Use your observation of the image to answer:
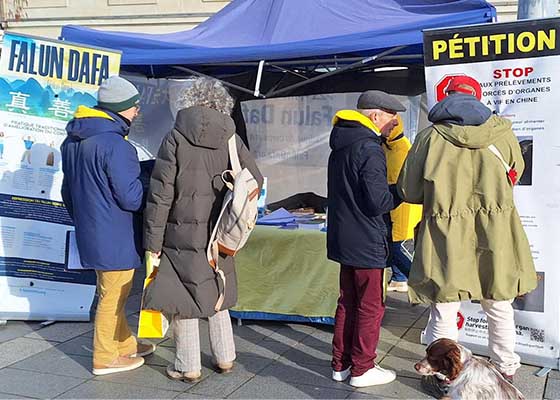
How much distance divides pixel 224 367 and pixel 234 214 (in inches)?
40.4

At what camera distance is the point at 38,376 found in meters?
3.96

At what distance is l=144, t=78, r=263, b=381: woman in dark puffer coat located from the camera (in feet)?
11.6

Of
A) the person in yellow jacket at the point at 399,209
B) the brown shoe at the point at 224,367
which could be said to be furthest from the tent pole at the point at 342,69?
the brown shoe at the point at 224,367

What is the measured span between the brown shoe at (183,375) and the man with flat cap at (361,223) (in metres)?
0.81

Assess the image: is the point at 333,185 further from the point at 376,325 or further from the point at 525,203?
the point at 525,203

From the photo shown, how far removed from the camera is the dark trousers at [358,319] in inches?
141

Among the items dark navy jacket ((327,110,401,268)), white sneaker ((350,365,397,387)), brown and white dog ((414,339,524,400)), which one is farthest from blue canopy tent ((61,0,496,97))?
brown and white dog ((414,339,524,400))

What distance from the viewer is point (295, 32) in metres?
5.81

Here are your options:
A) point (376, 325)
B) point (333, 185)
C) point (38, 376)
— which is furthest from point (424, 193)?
point (38, 376)

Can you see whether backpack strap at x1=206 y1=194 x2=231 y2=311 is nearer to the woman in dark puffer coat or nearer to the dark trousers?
the woman in dark puffer coat

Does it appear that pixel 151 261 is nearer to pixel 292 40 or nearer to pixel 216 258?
pixel 216 258

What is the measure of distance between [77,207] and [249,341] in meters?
1.53

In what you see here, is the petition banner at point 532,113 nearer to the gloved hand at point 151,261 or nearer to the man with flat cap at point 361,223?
the man with flat cap at point 361,223

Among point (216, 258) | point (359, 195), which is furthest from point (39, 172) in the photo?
point (359, 195)
